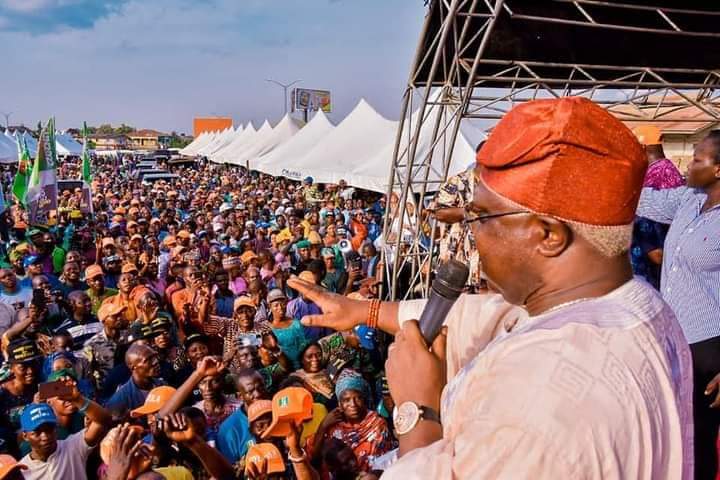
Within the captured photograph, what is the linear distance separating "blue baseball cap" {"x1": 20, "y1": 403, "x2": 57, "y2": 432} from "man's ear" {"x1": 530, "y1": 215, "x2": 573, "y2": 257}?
2869 mm

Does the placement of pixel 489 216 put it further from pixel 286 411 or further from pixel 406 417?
pixel 286 411

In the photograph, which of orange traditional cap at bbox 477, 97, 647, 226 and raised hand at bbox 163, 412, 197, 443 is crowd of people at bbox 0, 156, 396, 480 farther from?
orange traditional cap at bbox 477, 97, 647, 226

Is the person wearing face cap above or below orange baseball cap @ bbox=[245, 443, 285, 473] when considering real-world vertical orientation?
above

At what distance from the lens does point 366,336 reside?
178 inches

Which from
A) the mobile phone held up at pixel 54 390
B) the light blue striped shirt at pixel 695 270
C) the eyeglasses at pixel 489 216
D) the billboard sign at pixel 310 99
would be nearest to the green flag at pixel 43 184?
the mobile phone held up at pixel 54 390

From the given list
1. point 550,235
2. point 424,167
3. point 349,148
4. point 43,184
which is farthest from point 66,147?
point 550,235

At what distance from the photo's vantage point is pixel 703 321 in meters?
2.47

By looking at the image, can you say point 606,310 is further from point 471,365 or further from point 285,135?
point 285,135

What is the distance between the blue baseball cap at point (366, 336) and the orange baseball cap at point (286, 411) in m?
1.56

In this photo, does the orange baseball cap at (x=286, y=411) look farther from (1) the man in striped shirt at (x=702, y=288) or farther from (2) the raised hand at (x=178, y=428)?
(1) the man in striped shirt at (x=702, y=288)

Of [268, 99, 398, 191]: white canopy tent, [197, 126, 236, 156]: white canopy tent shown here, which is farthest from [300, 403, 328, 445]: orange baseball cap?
[197, 126, 236, 156]: white canopy tent

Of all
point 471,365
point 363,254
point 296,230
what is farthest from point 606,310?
point 296,230

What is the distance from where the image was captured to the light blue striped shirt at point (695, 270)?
243 cm

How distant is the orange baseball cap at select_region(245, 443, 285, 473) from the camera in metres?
2.74
